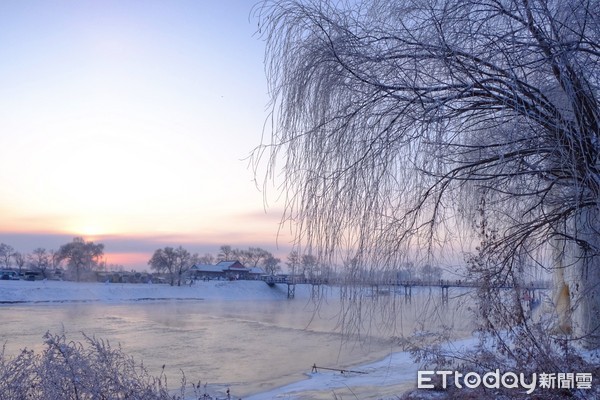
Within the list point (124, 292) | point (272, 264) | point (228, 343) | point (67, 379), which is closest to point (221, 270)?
point (124, 292)

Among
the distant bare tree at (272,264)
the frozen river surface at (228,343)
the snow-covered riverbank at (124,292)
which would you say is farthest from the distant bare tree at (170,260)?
the distant bare tree at (272,264)

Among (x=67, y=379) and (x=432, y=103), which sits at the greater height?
(x=432, y=103)

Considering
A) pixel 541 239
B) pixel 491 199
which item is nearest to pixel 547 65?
pixel 491 199

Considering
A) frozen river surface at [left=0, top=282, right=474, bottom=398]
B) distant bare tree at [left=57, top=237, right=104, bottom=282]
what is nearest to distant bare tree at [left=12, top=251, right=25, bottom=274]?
distant bare tree at [left=57, top=237, right=104, bottom=282]

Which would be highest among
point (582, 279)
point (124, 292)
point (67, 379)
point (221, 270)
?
point (582, 279)

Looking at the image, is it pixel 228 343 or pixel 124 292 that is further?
pixel 124 292

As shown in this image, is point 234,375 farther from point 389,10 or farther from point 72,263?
point 72,263

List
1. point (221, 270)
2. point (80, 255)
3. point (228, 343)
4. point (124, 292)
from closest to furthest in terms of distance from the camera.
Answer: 1. point (228, 343)
2. point (124, 292)
3. point (80, 255)
4. point (221, 270)

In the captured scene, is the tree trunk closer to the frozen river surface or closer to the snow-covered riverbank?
the frozen river surface

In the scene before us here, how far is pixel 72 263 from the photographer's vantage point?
2901 inches

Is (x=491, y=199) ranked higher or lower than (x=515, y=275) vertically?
higher

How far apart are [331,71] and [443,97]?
78 cm

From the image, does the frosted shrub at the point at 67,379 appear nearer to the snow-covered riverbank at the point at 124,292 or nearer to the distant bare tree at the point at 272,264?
the distant bare tree at the point at 272,264

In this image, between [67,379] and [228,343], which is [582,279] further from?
[228,343]
